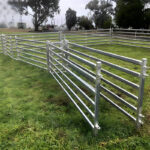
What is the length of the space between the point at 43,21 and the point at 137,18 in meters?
17.7

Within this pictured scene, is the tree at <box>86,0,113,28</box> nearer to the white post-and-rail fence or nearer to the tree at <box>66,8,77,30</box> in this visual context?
the tree at <box>66,8,77,30</box>

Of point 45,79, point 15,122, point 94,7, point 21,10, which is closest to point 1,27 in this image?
point 21,10

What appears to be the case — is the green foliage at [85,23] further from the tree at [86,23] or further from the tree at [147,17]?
the tree at [147,17]

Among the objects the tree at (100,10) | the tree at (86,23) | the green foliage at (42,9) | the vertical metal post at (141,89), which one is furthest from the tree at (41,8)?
the vertical metal post at (141,89)

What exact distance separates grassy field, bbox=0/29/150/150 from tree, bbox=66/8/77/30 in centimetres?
3648

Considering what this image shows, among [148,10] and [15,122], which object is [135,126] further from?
[148,10]

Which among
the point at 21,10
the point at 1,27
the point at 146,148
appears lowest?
the point at 146,148

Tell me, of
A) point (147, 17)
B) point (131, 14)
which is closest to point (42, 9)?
point (131, 14)

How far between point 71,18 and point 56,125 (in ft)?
125

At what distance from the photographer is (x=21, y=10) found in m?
29.9

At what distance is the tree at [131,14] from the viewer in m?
20.1

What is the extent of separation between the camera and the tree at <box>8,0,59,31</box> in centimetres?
2886

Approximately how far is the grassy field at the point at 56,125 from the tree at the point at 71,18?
36.5 meters

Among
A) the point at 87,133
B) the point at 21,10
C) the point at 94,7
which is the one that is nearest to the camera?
the point at 87,133
